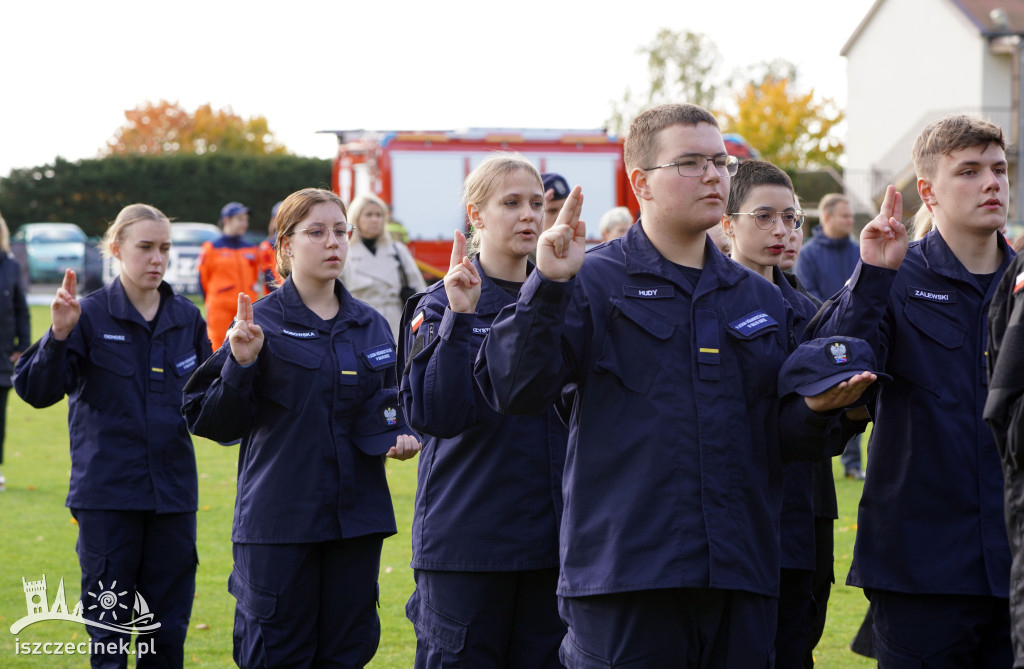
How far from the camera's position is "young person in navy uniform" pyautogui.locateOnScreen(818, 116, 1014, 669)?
3512 millimetres

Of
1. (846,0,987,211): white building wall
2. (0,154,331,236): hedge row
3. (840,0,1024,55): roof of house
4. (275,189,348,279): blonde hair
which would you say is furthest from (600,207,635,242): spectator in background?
(0,154,331,236): hedge row

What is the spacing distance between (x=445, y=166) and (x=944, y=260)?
14.4 metres

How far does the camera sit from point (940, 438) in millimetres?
3580

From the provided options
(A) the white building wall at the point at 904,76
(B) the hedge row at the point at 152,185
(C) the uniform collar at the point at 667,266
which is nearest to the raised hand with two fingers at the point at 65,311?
(C) the uniform collar at the point at 667,266

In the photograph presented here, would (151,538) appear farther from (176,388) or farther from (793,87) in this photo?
(793,87)

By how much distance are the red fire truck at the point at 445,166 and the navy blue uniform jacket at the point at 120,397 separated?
1149 cm

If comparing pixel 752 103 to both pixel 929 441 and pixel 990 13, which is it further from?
pixel 929 441

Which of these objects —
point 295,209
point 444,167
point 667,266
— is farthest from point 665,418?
point 444,167

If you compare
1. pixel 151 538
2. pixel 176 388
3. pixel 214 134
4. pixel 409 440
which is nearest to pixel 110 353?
pixel 176 388

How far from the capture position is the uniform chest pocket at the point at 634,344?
10.2 ft

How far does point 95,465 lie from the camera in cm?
525

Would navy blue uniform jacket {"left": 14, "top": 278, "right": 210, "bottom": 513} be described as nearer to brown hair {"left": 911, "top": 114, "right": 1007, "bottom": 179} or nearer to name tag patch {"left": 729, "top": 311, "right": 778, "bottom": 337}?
name tag patch {"left": 729, "top": 311, "right": 778, "bottom": 337}

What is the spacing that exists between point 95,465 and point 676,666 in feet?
10.5

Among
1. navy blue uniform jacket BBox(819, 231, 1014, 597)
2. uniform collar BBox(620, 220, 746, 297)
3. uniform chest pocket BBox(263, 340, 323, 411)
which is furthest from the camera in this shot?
uniform chest pocket BBox(263, 340, 323, 411)
